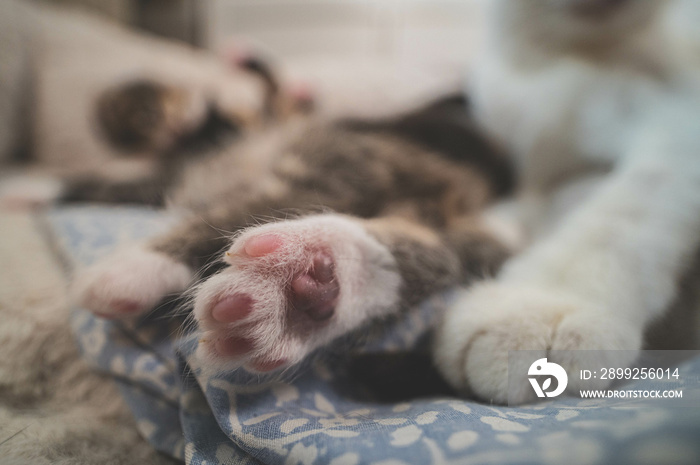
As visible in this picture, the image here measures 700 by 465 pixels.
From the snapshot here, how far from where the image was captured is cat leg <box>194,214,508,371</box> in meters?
0.36

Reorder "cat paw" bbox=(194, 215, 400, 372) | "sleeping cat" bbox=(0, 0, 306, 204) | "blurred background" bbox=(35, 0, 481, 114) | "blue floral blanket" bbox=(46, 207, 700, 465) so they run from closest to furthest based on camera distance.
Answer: "blue floral blanket" bbox=(46, 207, 700, 465), "cat paw" bbox=(194, 215, 400, 372), "sleeping cat" bbox=(0, 0, 306, 204), "blurred background" bbox=(35, 0, 481, 114)

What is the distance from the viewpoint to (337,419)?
1.25ft

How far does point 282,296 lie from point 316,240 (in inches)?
2.9

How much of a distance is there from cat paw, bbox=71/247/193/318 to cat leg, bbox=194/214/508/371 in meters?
0.11

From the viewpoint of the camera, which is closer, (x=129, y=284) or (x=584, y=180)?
(x=129, y=284)

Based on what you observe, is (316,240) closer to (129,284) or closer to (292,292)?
(292,292)

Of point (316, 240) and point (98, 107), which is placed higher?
point (98, 107)

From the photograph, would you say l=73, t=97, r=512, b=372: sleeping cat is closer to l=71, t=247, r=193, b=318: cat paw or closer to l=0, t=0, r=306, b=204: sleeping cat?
l=71, t=247, r=193, b=318: cat paw

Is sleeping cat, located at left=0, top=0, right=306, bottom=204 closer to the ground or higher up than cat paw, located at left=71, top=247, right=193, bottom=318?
higher up

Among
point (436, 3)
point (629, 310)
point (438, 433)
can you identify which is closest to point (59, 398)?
point (438, 433)

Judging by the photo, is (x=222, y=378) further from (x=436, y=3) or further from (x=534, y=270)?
(x=436, y=3)

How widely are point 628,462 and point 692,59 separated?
3.03ft

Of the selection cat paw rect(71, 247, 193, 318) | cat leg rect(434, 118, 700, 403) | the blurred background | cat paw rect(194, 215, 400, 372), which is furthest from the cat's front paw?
the blurred background

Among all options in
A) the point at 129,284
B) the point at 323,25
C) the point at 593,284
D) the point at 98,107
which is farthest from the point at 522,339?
the point at 323,25
